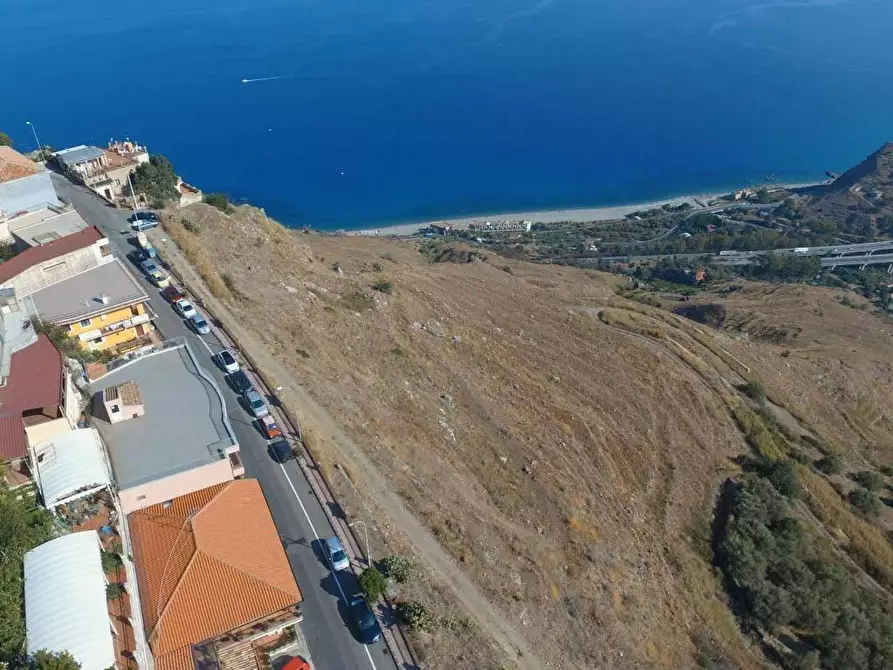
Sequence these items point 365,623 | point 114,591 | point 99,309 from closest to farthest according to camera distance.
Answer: point 114,591 → point 365,623 → point 99,309

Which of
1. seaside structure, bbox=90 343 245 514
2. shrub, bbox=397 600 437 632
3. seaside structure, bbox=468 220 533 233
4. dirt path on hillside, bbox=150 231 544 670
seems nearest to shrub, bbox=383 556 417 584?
shrub, bbox=397 600 437 632

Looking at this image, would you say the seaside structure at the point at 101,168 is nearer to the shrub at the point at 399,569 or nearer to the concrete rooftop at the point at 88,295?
the concrete rooftop at the point at 88,295

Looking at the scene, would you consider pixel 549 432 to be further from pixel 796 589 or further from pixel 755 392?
pixel 755 392

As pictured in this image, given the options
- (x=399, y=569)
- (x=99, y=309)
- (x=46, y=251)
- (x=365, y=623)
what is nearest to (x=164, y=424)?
(x=99, y=309)

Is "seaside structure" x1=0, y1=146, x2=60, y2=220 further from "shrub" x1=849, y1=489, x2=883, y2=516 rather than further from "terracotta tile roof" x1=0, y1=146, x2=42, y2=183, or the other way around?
"shrub" x1=849, y1=489, x2=883, y2=516

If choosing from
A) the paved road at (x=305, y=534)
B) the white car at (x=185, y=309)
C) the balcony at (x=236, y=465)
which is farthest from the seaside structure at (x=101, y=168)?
the balcony at (x=236, y=465)
